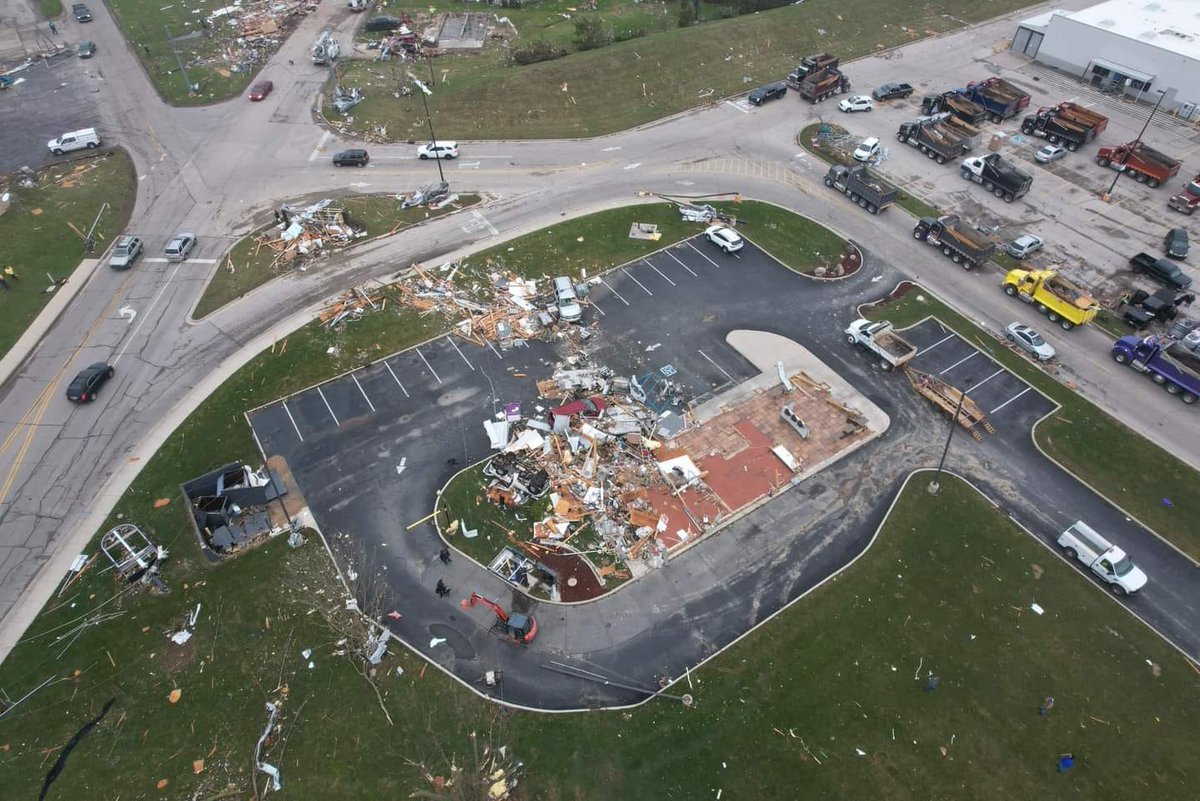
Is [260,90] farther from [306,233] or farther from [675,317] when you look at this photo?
[675,317]

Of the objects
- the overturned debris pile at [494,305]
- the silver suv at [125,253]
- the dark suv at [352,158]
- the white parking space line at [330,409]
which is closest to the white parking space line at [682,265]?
the overturned debris pile at [494,305]

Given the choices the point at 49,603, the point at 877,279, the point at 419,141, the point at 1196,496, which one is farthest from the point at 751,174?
the point at 49,603

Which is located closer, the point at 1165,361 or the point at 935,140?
the point at 1165,361

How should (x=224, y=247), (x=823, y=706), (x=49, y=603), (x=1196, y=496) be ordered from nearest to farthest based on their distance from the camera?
(x=823, y=706), (x=49, y=603), (x=1196, y=496), (x=224, y=247)

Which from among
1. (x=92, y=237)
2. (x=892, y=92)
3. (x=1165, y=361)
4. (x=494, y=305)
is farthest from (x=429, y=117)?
(x=1165, y=361)

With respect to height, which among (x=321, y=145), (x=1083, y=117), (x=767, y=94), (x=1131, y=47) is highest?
(x=1131, y=47)

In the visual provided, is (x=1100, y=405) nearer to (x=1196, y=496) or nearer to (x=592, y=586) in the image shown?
(x=1196, y=496)

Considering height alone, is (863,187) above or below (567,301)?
above

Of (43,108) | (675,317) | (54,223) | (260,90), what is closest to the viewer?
(675,317)
